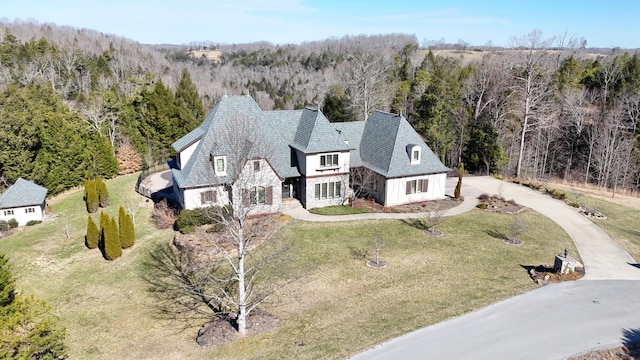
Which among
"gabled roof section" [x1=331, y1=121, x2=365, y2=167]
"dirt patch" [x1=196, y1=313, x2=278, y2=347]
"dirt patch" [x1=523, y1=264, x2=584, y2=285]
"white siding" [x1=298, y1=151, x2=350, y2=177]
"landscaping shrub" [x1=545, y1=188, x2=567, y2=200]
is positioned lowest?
"dirt patch" [x1=196, y1=313, x2=278, y2=347]

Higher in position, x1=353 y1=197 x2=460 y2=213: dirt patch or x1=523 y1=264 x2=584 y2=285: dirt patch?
x1=353 y1=197 x2=460 y2=213: dirt patch

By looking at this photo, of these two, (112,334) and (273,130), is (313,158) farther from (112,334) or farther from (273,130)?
(112,334)

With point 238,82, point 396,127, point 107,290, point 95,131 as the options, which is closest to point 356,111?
point 396,127

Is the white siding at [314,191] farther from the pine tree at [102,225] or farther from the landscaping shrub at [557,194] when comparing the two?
the landscaping shrub at [557,194]

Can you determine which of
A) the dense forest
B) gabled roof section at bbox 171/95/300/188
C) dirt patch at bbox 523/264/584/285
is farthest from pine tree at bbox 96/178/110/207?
dirt patch at bbox 523/264/584/285

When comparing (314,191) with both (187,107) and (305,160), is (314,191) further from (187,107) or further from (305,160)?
(187,107)

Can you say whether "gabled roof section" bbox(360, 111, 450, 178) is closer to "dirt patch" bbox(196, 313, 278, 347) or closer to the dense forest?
the dense forest

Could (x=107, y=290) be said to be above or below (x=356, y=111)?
below
